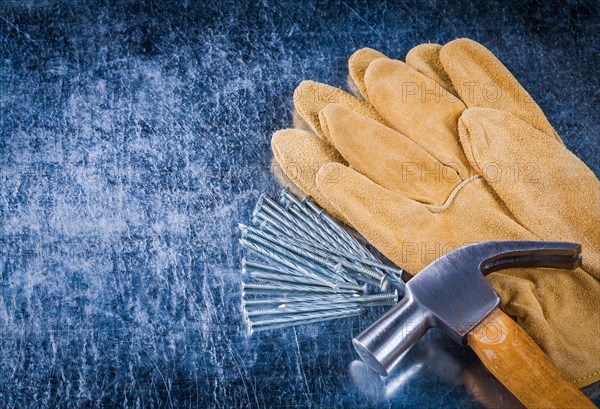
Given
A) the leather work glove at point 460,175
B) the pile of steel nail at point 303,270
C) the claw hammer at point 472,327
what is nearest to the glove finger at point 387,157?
the leather work glove at point 460,175

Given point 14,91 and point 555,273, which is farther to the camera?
point 14,91

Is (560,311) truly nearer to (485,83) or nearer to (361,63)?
(485,83)

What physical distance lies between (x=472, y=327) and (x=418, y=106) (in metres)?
0.52

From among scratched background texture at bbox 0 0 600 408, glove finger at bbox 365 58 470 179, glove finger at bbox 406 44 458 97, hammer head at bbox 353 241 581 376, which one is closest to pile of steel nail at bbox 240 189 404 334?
scratched background texture at bbox 0 0 600 408

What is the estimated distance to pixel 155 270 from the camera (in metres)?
1.29

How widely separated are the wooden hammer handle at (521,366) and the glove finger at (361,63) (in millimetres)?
629

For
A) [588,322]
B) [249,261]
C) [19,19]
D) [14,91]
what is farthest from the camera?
[19,19]

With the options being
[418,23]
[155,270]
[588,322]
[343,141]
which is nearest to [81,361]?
[155,270]

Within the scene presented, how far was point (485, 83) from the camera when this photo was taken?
1.42 meters

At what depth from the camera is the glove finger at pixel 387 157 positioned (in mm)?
1328

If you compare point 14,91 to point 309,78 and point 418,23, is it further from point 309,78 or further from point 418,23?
point 418,23

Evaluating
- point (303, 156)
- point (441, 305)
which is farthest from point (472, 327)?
point (303, 156)

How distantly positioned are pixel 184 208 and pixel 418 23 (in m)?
A: 0.74

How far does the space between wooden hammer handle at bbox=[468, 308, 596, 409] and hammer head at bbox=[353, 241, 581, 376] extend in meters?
0.02
